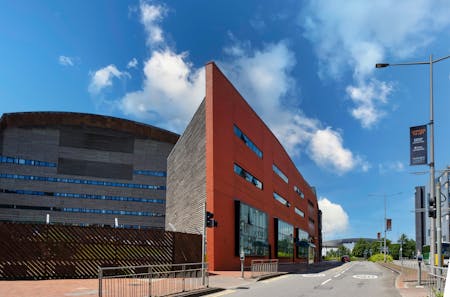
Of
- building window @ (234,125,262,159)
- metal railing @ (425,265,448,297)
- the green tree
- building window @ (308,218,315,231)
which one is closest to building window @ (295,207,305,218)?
building window @ (308,218,315,231)

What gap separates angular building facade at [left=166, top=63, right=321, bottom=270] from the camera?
37.0 meters

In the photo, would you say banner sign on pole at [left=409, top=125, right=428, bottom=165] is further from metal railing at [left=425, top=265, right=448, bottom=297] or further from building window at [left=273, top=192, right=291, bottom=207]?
building window at [left=273, top=192, right=291, bottom=207]

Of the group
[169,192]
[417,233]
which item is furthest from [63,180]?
[417,233]

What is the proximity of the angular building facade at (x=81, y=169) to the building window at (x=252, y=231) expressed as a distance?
41.9m

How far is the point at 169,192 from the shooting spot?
62375 millimetres

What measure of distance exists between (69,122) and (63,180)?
424 inches

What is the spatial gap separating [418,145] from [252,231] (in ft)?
84.7

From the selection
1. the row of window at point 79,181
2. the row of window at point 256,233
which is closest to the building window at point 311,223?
the row of window at point 79,181

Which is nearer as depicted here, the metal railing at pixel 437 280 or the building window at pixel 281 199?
the metal railing at pixel 437 280

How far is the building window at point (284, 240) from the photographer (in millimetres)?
58553

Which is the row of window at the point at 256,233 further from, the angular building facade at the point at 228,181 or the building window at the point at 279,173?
the building window at the point at 279,173

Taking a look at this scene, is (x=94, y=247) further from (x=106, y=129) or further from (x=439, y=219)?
(x=106, y=129)

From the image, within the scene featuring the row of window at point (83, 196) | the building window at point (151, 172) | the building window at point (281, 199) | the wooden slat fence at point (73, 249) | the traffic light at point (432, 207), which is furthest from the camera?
the building window at point (151, 172)

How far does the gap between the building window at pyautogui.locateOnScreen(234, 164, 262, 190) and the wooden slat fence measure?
14996 millimetres
